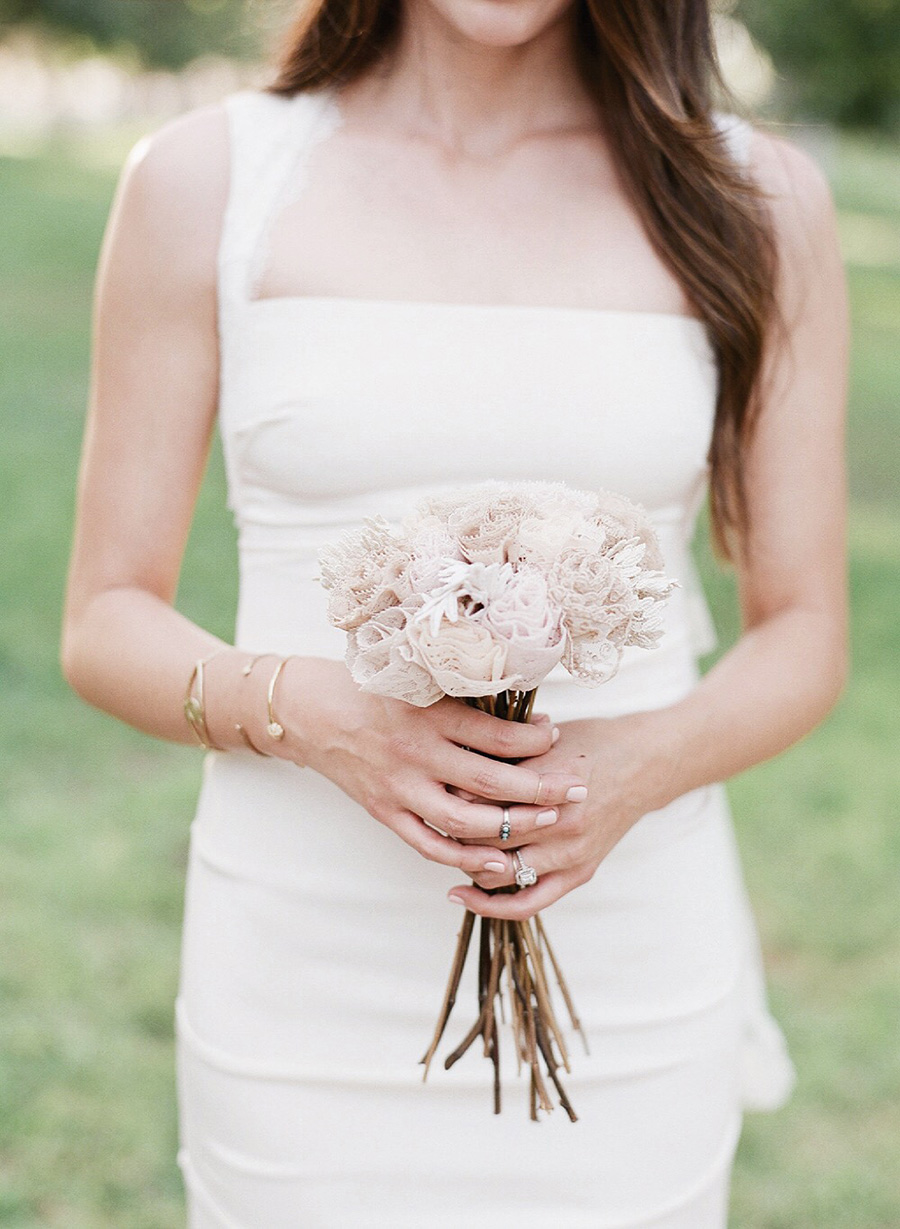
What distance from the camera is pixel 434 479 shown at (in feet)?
7.13

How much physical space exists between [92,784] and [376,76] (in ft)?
12.8

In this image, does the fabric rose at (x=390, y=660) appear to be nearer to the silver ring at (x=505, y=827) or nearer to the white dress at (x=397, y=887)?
the silver ring at (x=505, y=827)

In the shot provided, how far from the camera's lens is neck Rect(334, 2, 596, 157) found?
2.38 m

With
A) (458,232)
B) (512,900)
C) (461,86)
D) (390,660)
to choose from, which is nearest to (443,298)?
(458,232)

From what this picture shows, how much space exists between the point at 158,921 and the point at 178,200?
10.4ft

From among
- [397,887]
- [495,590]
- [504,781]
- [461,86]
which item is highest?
[461,86]

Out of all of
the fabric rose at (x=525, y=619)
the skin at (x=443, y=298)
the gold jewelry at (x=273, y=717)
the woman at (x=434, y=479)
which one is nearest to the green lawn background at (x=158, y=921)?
the woman at (x=434, y=479)

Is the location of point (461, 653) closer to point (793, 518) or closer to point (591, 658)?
point (591, 658)

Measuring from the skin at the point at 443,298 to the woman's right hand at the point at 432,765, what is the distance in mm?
15

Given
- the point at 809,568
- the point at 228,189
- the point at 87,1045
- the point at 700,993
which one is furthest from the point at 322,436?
the point at 87,1045

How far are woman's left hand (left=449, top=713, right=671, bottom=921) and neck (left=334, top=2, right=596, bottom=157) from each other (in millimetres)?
1060

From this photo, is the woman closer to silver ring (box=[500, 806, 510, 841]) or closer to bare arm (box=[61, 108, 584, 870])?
bare arm (box=[61, 108, 584, 870])

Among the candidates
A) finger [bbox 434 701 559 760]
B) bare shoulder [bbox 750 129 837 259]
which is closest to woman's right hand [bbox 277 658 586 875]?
finger [bbox 434 701 559 760]

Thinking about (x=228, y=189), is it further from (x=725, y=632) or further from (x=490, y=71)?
(x=725, y=632)
